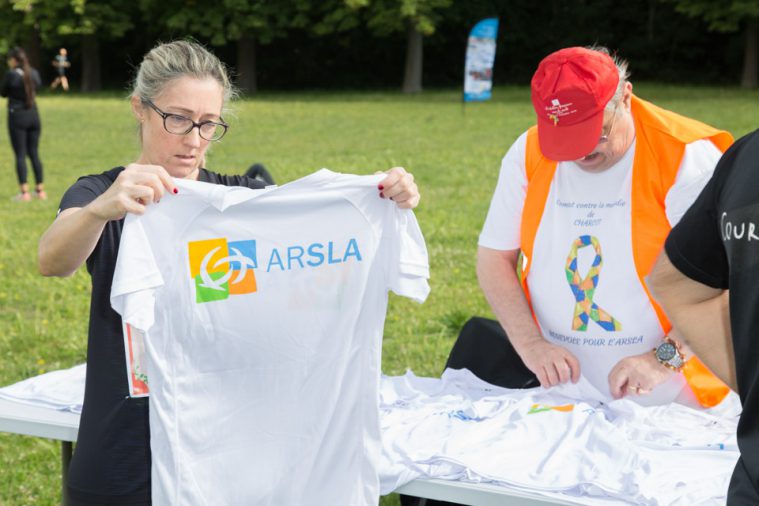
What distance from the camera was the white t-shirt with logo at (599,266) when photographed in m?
3.27

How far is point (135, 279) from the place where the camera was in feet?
7.55

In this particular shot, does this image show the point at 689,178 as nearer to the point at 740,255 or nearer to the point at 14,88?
the point at 740,255

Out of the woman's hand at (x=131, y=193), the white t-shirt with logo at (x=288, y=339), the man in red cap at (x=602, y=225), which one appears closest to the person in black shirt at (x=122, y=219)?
the woman's hand at (x=131, y=193)

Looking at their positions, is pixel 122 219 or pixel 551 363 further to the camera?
pixel 551 363

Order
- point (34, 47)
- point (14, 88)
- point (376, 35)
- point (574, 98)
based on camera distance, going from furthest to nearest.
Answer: point (34, 47) < point (376, 35) < point (14, 88) < point (574, 98)

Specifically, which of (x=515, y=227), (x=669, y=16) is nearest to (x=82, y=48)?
(x=669, y=16)

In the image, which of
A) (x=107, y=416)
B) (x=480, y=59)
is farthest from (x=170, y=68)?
(x=480, y=59)

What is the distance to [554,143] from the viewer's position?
10.3ft

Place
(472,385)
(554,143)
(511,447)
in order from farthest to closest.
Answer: (472,385), (554,143), (511,447)

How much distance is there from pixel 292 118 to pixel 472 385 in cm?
1855

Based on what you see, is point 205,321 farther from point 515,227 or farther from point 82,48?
point 82,48

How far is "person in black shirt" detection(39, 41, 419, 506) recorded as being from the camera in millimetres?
2346

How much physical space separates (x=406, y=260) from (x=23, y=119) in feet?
33.4

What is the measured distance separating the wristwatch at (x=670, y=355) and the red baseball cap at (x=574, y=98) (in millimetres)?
695
